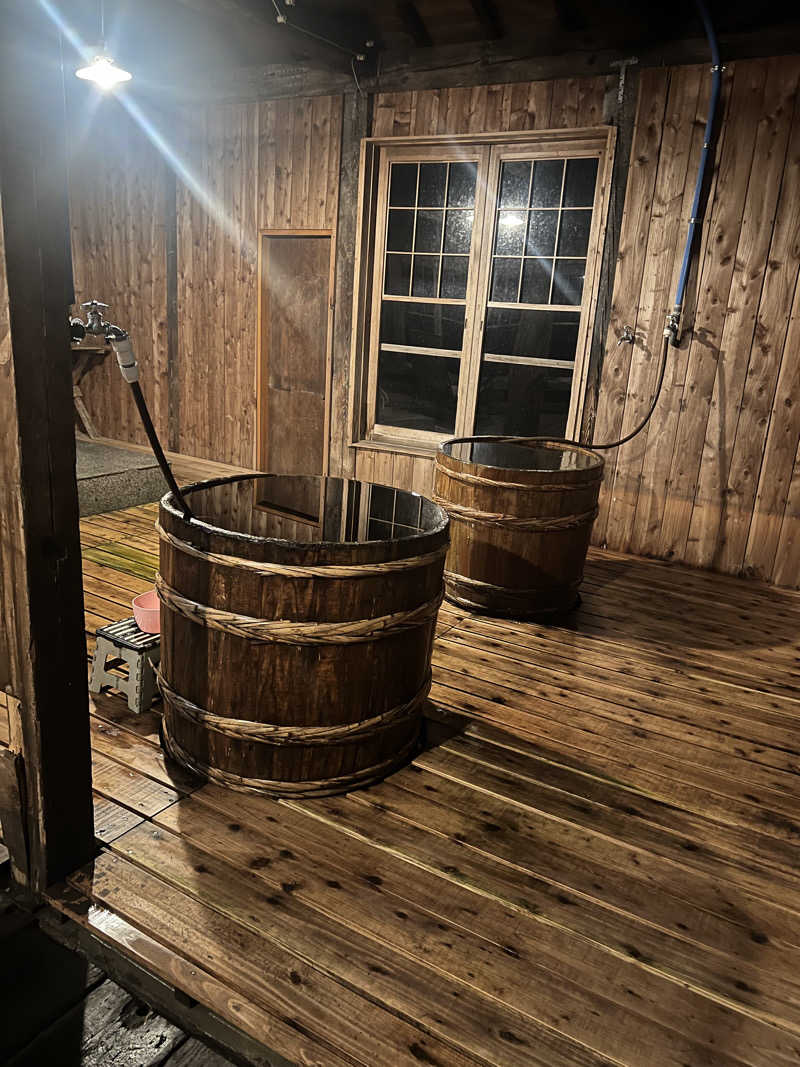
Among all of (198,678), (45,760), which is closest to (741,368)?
(198,678)

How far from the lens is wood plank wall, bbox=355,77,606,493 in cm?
→ 516

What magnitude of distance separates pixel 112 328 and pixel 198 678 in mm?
1056

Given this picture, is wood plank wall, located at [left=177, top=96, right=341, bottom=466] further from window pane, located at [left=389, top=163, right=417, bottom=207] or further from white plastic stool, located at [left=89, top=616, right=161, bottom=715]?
white plastic stool, located at [left=89, top=616, right=161, bottom=715]

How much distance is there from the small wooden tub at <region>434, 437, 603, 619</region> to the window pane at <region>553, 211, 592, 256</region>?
6.51 feet

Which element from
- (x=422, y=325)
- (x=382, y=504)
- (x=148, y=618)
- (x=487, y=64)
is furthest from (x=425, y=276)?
(x=148, y=618)

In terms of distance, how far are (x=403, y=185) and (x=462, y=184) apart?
21.0 inches

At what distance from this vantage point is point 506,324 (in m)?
5.81

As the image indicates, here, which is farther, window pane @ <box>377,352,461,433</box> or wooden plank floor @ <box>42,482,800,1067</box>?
window pane @ <box>377,352,461,433</box>

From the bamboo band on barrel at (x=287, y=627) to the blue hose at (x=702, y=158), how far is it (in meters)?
3.70

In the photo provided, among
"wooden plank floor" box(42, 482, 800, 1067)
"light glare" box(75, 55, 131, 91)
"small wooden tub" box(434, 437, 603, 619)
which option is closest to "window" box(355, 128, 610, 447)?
"small wooden tub" box(434, 437, 603, 619)

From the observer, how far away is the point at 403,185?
6.07 m

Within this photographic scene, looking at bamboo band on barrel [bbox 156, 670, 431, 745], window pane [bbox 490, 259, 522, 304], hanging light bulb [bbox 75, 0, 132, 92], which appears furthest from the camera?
window pane [bbox 490, 259, 522, 304]

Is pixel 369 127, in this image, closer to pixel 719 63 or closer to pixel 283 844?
pixel 719 63

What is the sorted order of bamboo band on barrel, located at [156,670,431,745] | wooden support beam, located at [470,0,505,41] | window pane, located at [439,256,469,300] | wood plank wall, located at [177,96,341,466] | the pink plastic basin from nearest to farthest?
bamboo band on barrel, located at [156,670,431,745] < the pink plastic basin < wooden support beam, located at [470,0,505,41] < window pane, located at [439,256,469,300] < wood plank wall, located at [177,96,341,466]
